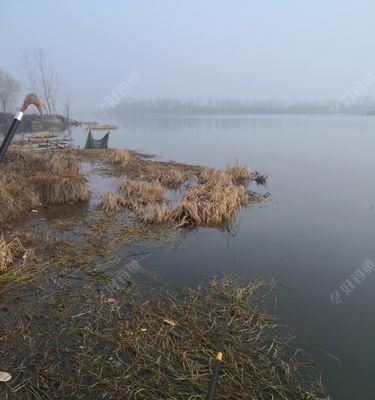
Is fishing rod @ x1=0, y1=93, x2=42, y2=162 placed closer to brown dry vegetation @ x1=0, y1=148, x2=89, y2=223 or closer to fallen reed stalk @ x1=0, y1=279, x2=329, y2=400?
fallen reed stalk @ x1=0, y1=279, x2=329, y2=400

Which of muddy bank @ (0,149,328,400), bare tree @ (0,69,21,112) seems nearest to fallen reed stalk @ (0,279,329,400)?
muddy bank @ (0,149,328,400)

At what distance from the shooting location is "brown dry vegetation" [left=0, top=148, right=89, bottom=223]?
8375 millimetres

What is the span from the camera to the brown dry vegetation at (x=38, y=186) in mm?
8375

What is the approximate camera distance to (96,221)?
8367 mm

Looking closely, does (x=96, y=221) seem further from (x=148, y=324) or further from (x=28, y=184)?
(x=148, y=324)

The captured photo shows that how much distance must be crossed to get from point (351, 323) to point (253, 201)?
264 inches

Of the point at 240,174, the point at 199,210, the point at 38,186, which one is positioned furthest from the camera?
the point at 240,174

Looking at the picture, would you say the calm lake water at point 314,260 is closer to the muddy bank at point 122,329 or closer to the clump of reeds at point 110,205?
the muddy bank at point 122,329

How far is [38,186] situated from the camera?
388 inches

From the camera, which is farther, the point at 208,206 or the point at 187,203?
the point at 208,206

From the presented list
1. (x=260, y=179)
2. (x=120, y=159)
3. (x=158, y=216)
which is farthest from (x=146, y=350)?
(x=120, y=159)

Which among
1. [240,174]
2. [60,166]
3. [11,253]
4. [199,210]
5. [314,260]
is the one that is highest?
[60,166]

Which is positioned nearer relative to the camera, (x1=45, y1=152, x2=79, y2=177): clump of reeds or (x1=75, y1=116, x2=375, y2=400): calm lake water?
(x1=75, y1=116, x2=375, y2=400): calm lake water

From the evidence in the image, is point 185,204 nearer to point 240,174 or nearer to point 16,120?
point 240,174
